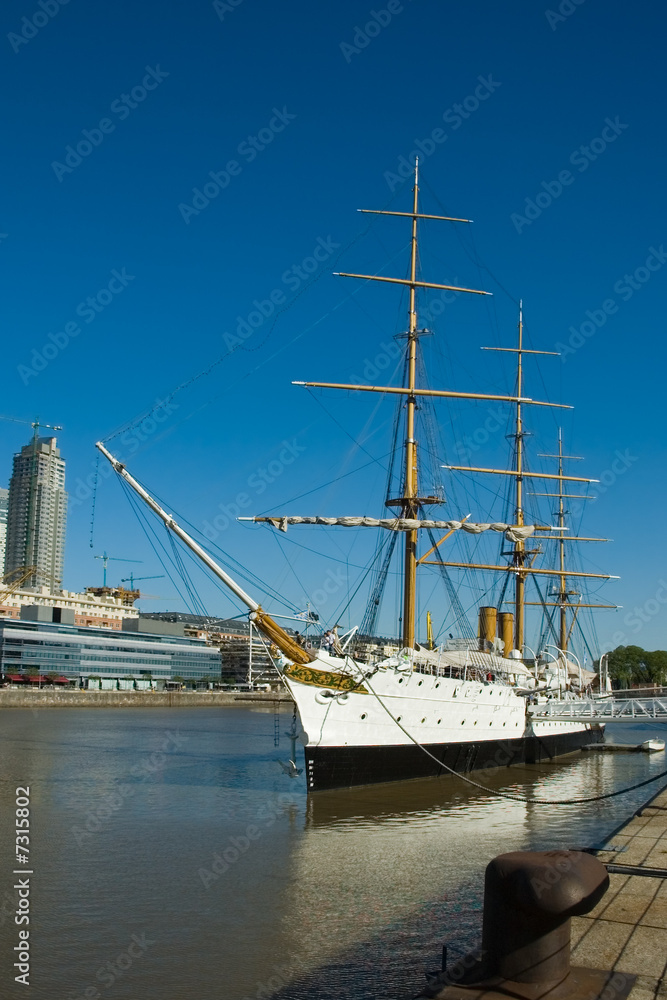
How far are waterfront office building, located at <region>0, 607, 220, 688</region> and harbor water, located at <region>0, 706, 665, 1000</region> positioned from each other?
100 m

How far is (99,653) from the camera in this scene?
14275 cm

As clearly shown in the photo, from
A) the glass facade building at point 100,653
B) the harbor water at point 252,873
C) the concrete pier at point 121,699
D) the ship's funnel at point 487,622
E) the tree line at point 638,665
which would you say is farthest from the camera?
the tree line at point 638,665

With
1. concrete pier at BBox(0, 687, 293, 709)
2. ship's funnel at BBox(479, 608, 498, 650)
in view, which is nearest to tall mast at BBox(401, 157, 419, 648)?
ship's funnel at BBox(479, 608, 498, 650)

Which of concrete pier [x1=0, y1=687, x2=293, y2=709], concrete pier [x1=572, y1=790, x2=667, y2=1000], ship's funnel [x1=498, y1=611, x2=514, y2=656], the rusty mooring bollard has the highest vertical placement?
ship's funnel [x1=498, y1=611, x2=514, y2=656]

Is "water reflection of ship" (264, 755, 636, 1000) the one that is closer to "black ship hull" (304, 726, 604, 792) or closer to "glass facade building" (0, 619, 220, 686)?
"black ship hull" (304, 726, 604, 792)

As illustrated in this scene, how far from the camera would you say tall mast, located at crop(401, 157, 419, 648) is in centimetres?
3725

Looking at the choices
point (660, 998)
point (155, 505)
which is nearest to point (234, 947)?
point (660, 998)

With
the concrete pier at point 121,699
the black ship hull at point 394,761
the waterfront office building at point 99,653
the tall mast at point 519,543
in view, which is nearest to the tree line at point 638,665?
the concrete pier at point 121,699

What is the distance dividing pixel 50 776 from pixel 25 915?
1991cm

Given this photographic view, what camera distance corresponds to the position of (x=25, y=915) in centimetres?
1459

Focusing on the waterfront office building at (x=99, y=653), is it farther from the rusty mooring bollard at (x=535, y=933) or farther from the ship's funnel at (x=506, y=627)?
the rusty mooring bollard at (x=535, y=933)

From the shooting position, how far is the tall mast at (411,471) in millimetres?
37250

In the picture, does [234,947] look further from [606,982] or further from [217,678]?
[217,678]

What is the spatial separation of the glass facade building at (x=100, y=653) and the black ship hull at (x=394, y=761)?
106 meters
